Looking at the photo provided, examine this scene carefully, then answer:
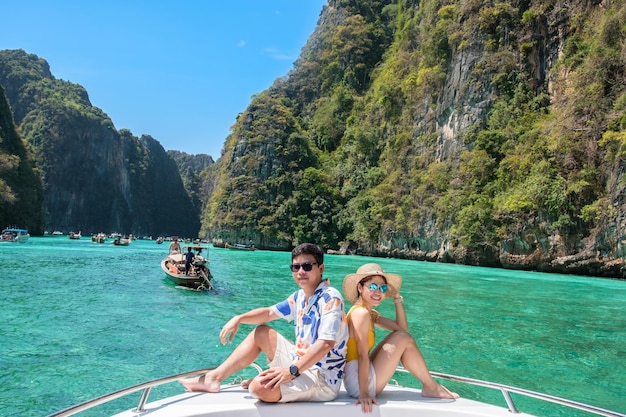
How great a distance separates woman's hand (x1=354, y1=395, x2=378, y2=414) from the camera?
7.09ft

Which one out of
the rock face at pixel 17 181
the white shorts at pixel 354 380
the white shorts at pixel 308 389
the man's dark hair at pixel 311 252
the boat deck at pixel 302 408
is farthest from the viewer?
the rock face at pixel 17 181

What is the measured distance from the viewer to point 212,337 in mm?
7570

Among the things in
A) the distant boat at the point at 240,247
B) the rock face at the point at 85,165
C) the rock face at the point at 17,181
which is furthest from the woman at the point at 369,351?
the rock face at the point at 85,165

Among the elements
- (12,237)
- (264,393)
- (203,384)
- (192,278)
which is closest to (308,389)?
(264,393)

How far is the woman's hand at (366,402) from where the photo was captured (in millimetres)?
2162

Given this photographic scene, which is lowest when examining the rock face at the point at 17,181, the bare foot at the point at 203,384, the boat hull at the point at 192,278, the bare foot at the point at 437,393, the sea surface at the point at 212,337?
the sea surface at the point at 212,337

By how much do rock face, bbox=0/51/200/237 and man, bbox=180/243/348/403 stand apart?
9066cm

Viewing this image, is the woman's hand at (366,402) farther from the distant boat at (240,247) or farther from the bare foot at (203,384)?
the distant boat at (240,247)

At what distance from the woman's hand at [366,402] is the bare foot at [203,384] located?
783 mm

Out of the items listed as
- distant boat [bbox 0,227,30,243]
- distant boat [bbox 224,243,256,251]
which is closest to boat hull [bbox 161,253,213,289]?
distant boat [bbox 0,227,30,243]

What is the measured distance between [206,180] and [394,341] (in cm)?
11677

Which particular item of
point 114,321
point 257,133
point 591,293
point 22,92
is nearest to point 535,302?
point 591,293

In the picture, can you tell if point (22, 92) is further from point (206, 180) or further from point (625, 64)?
point (625, 64)

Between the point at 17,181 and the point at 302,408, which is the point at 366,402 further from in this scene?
the point at 17,181
